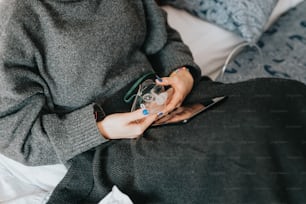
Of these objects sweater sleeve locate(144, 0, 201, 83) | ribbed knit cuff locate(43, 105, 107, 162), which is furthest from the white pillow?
ribbed knit cuff locate(43, 105, 107, 162)

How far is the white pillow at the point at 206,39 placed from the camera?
4.01 ft

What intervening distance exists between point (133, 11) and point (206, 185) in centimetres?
44

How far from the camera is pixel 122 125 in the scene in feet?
2.84

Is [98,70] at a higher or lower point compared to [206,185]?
higher

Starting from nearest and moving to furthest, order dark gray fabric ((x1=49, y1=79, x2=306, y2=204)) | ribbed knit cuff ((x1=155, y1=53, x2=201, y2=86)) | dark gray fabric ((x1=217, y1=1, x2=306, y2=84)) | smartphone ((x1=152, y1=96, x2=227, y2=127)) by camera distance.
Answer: dark gray fabric ((x1=49, y1=79, x2=306, y2=204)) < smartphone ((x1=152, y1=96, x2=227, y2=127)) < ribbed knit cuff ((x1=155, y1=53, x2=201, y2=86)) < dark gray fabric ((x1=217, y1=1, x2=306, y2=84))

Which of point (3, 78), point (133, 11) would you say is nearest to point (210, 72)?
point (133, 11)

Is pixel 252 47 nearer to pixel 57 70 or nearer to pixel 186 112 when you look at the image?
pixel 186 112

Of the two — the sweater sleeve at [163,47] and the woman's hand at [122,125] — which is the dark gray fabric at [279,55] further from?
the woman's hand at [122,125]

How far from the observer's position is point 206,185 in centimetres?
77

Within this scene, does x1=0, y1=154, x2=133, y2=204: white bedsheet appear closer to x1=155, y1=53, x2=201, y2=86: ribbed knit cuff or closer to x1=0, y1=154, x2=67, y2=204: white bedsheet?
x1=0, y1=154, x2=67, y2=204: white bedsheet

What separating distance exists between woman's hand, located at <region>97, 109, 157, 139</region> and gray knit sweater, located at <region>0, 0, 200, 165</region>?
0.03 m

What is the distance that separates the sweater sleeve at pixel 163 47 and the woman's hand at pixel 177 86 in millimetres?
32

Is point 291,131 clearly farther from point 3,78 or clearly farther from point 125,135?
point 3,78

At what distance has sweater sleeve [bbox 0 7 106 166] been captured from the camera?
0.79 meters
